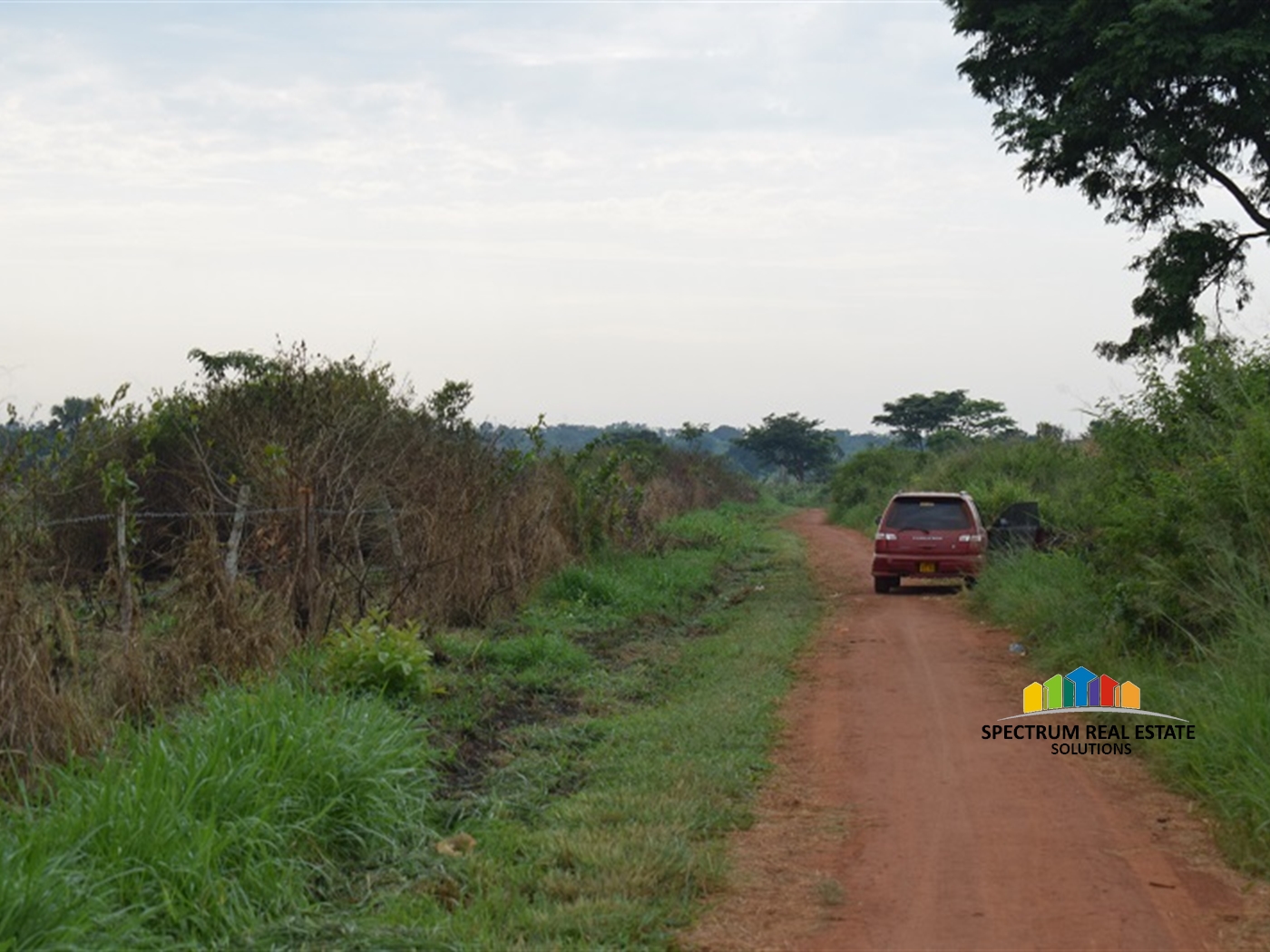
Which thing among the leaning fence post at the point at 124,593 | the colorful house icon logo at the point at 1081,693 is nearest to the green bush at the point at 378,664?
the leaning fence post at the point at 124,593

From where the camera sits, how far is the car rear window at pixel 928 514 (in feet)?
69.2

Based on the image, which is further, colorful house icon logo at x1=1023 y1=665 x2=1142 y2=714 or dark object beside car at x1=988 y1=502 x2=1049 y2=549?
dark object beside car at x1=988 y1=502 x2=1049 y2=549

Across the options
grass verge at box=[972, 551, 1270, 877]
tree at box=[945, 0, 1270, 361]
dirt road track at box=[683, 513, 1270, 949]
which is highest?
tree at box=[945, 0, 1270, 361]

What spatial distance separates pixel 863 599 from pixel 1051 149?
696 cm

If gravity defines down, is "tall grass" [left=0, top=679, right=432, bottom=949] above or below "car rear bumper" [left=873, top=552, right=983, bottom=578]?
below

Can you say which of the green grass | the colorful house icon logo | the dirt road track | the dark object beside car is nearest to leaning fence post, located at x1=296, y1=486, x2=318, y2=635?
the green grass

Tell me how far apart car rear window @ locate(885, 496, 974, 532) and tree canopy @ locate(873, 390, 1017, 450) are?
183ft

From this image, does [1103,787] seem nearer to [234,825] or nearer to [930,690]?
[930,690]

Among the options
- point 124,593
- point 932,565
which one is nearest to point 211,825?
point 124,593

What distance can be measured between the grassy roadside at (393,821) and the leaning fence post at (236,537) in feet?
2.97

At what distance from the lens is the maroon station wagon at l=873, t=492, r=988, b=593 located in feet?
68.6

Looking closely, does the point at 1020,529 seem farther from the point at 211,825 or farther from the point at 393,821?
the point at 211,825

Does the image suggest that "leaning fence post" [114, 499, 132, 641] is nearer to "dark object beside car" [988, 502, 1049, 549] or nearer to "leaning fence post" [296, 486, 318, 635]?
"leaning fence post" [296, 486, 318, 635]

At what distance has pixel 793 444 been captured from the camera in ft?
313
